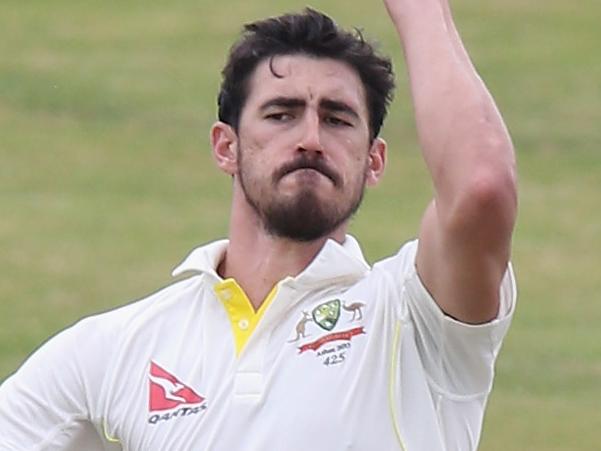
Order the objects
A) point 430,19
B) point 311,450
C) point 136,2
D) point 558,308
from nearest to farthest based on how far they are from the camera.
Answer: point 430,19 → point 311,450 → point 558,308 → point 136,2

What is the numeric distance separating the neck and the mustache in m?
0.19

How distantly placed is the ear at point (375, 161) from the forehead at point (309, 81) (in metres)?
0.11

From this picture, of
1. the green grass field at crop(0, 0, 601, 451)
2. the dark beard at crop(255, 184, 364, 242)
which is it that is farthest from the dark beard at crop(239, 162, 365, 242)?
the green grass field at crop(0, 0, 601, 451)

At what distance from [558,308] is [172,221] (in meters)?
4.21

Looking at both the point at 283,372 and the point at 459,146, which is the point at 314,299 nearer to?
the point at 283,372

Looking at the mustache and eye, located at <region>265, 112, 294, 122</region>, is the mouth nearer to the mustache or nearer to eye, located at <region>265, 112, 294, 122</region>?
the mustache

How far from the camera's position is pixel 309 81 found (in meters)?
4.68

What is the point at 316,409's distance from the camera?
438 centimetres

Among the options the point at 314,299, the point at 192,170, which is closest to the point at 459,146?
the point at 314,299

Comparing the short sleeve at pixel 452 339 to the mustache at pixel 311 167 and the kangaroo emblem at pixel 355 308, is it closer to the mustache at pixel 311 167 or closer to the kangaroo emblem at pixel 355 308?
the kangaroo emblem at pixel 355 308

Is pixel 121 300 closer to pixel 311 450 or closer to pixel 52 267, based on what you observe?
pixel 52 267

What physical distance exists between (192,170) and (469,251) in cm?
1731

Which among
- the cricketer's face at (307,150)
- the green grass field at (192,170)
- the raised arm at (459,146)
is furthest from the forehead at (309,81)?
the green grass field at (192,170)

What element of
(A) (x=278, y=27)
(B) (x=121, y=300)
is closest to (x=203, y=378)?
(A) (x=278, y=27)
